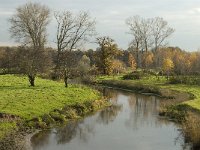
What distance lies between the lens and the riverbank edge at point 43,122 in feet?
75.5

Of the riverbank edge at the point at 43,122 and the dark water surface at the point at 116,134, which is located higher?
the riverbank edge at the point at 43,122

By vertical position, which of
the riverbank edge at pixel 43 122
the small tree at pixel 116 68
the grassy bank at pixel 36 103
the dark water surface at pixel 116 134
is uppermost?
the small tree at pixel 116 68

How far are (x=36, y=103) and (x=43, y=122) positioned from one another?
4.41m

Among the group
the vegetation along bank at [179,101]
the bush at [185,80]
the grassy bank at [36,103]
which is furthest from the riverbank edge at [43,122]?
the bush at [185,80]

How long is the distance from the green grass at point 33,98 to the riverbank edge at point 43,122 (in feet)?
2.33

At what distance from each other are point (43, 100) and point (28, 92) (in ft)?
12.2

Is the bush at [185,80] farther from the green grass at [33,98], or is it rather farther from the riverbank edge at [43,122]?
the riverbank edge at [43,122]

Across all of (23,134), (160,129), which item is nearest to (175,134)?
(160,129)

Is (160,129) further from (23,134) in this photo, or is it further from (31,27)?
(31,27)

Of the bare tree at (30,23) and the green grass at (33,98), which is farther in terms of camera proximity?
the bare tree at (30,23)

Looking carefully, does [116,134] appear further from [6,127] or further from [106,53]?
[106,53]

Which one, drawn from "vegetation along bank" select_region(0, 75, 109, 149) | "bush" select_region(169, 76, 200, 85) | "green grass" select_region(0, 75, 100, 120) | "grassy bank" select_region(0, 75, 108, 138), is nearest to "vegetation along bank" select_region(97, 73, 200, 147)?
"bush" select_region(169, 76, 200, 85)

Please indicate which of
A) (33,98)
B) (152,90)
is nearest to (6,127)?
(33,98)

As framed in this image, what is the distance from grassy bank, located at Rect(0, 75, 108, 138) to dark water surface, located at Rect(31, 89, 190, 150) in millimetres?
1707
